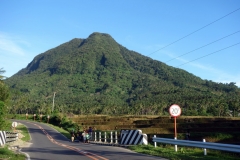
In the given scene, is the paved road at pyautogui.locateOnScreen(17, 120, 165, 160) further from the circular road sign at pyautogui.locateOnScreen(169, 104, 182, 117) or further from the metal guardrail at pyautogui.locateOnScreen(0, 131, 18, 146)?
the circular road sign at pyautogui.locateOnScreen(169, 104, 182, 117)

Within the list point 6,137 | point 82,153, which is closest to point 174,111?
point 82,153

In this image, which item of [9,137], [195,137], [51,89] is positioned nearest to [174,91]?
[51,89]

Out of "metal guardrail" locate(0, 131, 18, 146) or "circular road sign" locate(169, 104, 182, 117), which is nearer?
"circular road sign" locate(169, 104, 182, 117)

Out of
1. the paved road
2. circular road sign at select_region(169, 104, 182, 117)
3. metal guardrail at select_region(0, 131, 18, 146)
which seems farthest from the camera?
metal guardrail at select_region(0, 131, 18, 146)

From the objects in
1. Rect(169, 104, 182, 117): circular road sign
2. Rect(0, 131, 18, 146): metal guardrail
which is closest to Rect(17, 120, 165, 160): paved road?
Rect(0, 131, 18, 146): metal guardrail

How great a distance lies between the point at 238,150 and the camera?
10.1m

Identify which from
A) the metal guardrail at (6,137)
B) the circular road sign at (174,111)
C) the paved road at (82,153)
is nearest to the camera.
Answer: the paved road at (82,153)

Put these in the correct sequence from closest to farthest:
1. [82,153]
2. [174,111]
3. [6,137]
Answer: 1. [82,153]
2. [174,111]
3. [6,137]

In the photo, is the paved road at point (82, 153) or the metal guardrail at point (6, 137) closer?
the paved road at point (82, 153)

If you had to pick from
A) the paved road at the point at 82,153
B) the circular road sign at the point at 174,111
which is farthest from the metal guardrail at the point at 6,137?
the circular road sign at the point at 174,111

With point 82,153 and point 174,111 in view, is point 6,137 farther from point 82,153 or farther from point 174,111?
point 174,111

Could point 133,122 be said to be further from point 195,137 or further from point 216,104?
point 216,104

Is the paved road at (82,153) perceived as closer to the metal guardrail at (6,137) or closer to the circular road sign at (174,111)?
the metal guardrail at (6,137)

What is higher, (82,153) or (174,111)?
(174,111)
